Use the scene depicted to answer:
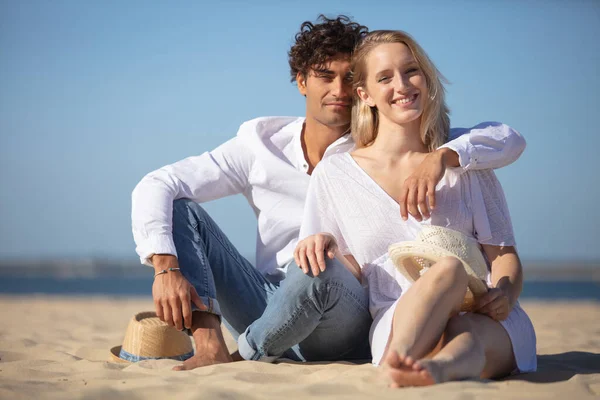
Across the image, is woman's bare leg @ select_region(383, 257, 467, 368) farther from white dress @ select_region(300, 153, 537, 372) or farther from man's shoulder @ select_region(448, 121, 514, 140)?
man's shoulder @ select_region(448, 121, 514, 140)

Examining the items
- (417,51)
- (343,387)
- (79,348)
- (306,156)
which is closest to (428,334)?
(343,387)

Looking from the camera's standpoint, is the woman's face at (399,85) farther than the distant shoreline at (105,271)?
No

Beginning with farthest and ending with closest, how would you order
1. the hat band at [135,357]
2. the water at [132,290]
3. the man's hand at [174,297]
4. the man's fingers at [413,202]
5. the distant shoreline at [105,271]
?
the distant shoreline at [105,271] → the water at [132,290] → the hat band at [135,357] → the man's hand at [174,297] → the man's fingers at [413,202]

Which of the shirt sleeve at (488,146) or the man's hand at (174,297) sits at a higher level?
the shirt sleeve at (488,146)

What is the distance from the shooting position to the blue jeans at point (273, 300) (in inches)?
106

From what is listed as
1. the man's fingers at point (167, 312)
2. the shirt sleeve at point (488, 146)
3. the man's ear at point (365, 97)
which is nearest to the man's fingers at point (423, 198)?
the shirt sleeve at point (488, 146)

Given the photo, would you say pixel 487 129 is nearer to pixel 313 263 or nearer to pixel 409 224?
pixel 409 224

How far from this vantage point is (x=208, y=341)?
2.96m

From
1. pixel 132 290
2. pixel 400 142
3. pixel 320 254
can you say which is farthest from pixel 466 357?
pixel 132 290

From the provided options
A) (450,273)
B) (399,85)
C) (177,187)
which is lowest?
(450,273)

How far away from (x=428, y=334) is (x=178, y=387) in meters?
0.91

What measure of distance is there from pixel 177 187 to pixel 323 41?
1226 mm

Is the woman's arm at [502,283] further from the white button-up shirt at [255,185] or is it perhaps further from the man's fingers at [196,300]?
the man's fingers at [196,300]

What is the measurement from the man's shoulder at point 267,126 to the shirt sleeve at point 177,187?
2.8 inches
